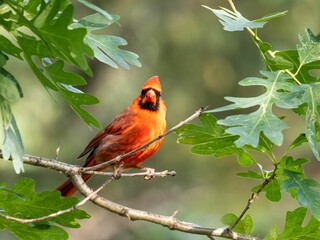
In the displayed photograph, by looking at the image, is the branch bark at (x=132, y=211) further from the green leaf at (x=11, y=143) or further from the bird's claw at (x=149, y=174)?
the green leaf at (x=11, y=143)

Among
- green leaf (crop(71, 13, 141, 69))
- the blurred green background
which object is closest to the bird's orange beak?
green leaf (crop(71, 13, 141, 69))

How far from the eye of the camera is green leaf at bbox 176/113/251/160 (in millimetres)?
2496

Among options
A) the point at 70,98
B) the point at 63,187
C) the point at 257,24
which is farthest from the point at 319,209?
the point at 63,187

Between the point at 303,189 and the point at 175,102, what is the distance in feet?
22.8

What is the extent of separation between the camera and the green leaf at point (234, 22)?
2389 millimetres

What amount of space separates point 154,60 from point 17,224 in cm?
733

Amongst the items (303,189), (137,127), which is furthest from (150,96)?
(303,189)

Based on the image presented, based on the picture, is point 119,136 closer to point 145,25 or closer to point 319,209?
point 319,209

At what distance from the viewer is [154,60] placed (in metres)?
9.81

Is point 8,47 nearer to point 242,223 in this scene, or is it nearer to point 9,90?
point 9,90

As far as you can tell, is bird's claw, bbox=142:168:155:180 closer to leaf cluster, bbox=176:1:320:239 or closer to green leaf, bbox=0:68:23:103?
leaf cluster, bbox=176:1:320:239

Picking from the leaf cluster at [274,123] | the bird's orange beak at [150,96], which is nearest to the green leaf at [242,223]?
the leaf cluster at [274,123]

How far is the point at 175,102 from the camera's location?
9406 mm

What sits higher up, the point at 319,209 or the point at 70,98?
the point at 70,98
